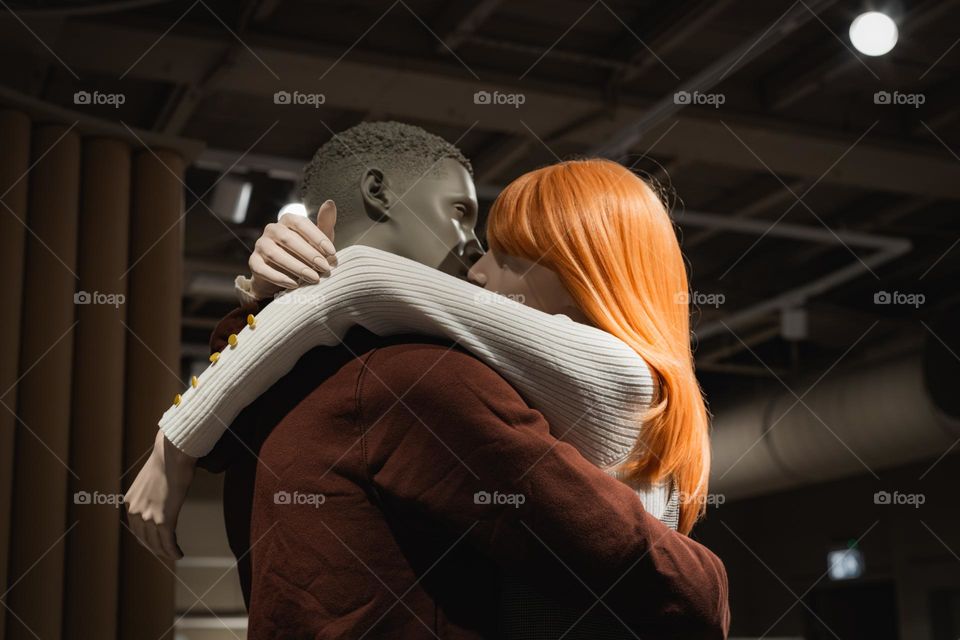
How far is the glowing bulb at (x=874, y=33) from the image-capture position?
319 centimetres

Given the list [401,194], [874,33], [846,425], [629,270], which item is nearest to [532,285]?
[629,270]

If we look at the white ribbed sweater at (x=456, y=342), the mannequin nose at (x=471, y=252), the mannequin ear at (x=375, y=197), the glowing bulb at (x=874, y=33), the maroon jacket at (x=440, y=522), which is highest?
the glowing bulb at (x=874, y=33)

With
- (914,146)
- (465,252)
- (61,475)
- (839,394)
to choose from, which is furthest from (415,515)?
(839,394)

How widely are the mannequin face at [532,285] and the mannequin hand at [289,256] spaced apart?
268 mm

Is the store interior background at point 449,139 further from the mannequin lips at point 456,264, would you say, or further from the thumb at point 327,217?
the thumb at point 327,217

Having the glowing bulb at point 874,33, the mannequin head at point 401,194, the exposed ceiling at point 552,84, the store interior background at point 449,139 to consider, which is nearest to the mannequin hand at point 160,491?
the mannequin head at point 401,194

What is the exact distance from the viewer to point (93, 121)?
3176 millimetres

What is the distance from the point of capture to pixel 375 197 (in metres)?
1.76

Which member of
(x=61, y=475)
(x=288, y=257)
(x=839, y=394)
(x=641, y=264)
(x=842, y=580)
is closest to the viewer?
(x=288, y=257)

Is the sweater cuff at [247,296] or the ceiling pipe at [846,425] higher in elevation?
the ceiling pipe at [846,425]

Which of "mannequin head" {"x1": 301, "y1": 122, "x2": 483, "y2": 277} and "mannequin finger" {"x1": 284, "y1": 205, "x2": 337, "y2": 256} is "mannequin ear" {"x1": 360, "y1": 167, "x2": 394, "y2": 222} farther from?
"mannequin finger" {"x1": 284, "y1": 205, "x2": 337, "y2": 256}

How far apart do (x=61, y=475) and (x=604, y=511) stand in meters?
2.30

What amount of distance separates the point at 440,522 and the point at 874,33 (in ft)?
8.80

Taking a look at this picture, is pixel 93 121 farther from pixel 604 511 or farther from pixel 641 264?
pixel 604 511
